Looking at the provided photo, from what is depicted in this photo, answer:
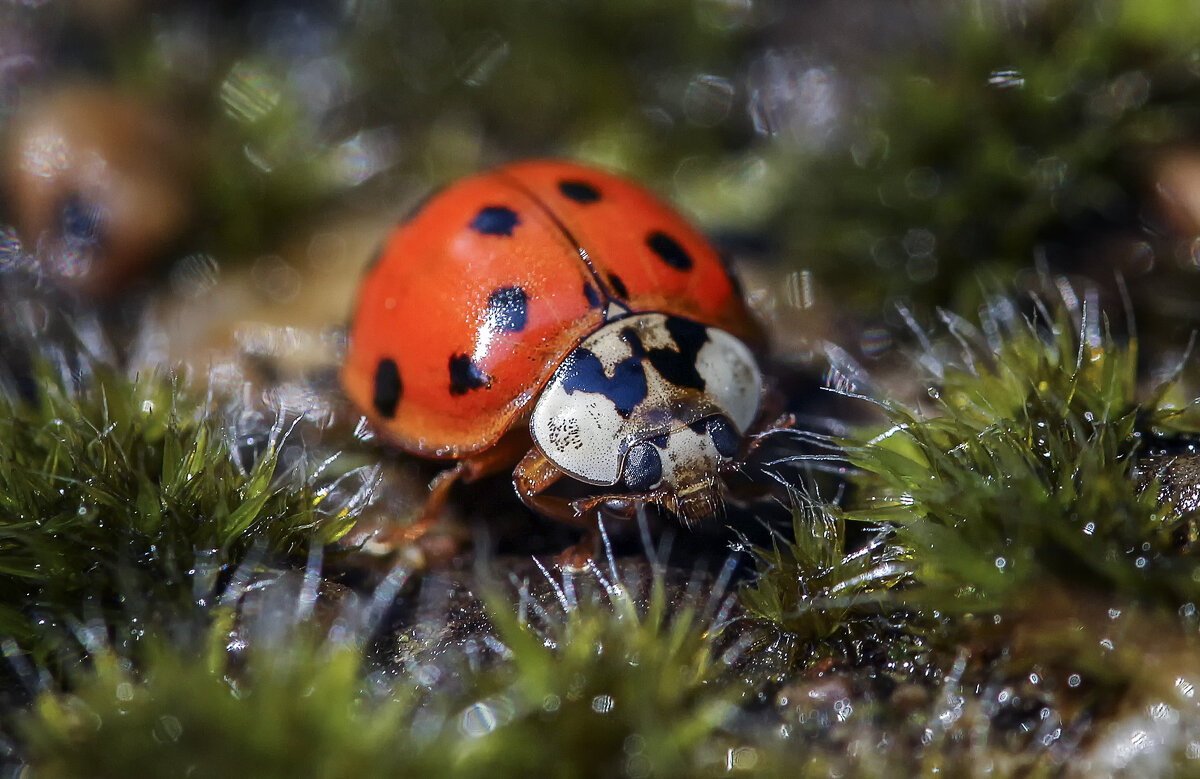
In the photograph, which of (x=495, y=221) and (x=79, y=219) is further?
(x=79, y=219)

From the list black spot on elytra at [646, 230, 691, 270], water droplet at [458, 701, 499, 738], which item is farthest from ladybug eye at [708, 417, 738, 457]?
water droplet at [458, 701, 499, 738]

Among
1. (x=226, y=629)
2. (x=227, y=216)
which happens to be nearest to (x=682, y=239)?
(x=226, y=629)

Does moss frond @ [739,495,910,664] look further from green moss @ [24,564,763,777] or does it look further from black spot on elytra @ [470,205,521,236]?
black spot on elytra @ [470,205,521,236]

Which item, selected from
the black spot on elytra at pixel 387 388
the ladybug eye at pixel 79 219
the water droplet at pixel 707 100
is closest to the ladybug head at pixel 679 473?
the black spot on elytra at pixel 387 388

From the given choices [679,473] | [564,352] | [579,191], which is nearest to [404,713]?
[679,473]

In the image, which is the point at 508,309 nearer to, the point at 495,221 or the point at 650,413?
the point at 495,221

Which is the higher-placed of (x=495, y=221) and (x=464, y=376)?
(x=495, y=221)
